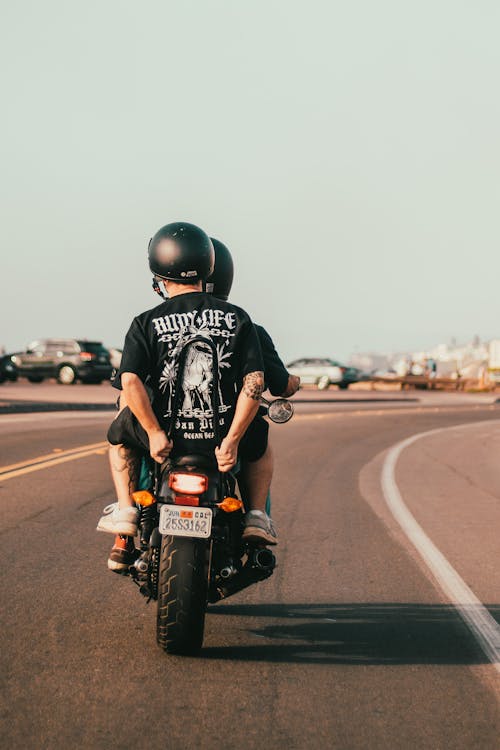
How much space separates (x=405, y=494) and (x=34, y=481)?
4.47 m

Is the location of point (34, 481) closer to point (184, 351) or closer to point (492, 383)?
point (184, 351)

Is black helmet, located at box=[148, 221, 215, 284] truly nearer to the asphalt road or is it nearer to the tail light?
the tail light

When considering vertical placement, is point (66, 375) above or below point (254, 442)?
below

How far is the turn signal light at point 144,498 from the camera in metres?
5.11

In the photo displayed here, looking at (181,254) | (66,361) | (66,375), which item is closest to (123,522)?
(181,254)

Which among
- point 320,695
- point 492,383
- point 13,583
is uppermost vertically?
point 320,695

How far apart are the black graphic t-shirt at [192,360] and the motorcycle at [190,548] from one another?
2.7 inches

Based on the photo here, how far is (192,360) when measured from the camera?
5273mm

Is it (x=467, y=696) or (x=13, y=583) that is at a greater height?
(x=467, y=696)

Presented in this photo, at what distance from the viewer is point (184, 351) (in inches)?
207

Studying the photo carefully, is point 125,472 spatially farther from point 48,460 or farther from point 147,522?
point 48,460

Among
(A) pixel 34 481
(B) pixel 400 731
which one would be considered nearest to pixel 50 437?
(A) pixel 34 481

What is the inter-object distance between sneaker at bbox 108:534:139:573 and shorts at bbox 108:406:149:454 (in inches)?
18.9

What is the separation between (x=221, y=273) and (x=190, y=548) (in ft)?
6.31
